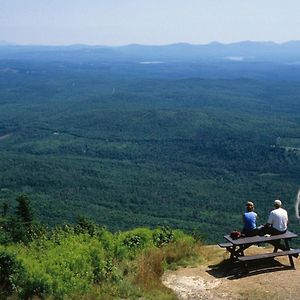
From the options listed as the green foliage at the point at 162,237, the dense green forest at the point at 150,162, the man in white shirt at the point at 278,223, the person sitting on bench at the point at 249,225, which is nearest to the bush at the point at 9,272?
the green foliage at the point at 162,237

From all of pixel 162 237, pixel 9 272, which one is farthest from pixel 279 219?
pixel 9 272

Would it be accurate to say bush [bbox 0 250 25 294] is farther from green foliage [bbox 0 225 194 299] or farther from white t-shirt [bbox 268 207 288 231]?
white t-shirt [bbox 268 207 288 231]

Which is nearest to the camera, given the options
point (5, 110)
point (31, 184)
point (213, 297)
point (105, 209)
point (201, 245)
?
point (213, 297)

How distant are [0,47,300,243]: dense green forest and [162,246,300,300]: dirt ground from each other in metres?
21.1

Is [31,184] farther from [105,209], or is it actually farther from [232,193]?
[232,193]

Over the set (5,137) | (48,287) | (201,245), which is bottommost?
(5,137)

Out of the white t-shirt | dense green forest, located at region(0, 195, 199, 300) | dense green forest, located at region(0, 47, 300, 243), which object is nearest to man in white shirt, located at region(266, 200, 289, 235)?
the white t-shirt

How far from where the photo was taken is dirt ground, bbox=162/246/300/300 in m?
9.86

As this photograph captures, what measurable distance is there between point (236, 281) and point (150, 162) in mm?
98640

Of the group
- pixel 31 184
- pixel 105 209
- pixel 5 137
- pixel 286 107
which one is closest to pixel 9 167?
pixel 31 184

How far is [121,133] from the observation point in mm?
137250

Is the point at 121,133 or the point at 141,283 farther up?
the point at 141,283

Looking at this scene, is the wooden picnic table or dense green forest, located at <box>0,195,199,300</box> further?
the wooden picnic table

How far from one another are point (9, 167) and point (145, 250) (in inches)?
3413
